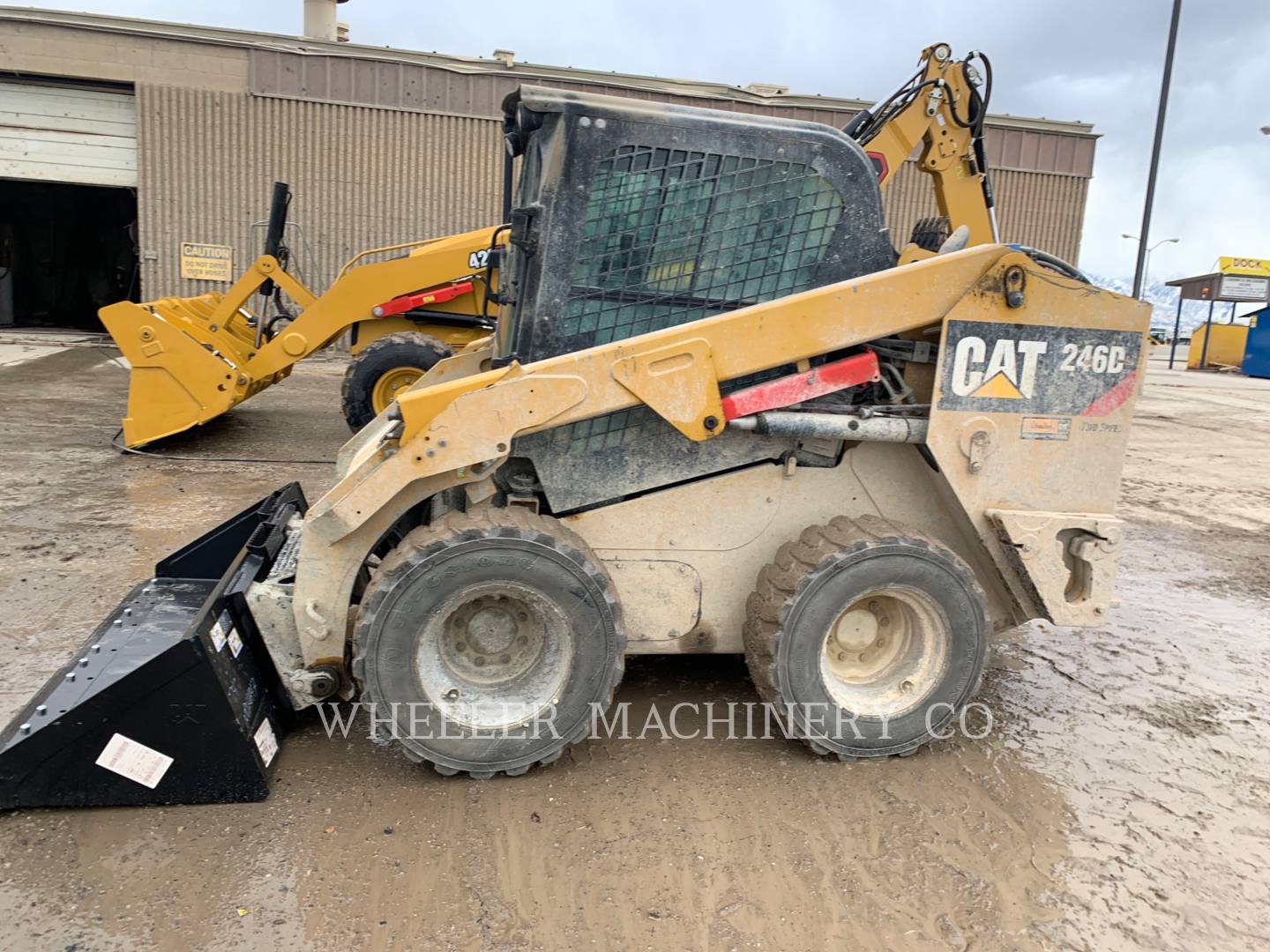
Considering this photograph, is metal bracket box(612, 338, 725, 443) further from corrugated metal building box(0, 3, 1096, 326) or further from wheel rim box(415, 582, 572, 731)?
corrugated metal building box(0, 3, 1096, 326)

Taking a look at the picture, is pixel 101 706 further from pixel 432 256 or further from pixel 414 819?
pixel 432 256

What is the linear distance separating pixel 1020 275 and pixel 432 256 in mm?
6310

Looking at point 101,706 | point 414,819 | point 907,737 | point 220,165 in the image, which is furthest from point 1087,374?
point 220,165

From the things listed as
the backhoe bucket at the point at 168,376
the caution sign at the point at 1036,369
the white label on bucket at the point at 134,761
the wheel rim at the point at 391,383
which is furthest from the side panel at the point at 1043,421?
the backhoe bucket at the point at 168,376

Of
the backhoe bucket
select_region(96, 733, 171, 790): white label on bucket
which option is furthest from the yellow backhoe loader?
select_region(96, 733, 171, 790): white label on bucket

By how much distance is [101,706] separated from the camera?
277cm

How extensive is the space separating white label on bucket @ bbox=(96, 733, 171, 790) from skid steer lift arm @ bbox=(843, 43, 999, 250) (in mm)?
4740

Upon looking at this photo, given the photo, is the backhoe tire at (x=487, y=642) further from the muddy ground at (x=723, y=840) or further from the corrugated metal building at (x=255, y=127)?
the corrugated metal building at (x=255, y=127)

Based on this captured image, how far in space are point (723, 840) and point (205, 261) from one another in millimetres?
17279

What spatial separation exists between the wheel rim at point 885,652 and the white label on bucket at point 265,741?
1.87 m

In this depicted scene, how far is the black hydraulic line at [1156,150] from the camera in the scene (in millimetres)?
13547

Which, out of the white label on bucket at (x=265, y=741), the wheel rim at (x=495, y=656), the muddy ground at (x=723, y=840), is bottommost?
the muddy ground at (x=723, y=840)

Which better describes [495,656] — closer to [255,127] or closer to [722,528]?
[722,528]

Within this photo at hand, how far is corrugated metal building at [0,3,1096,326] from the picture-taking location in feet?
54.0
